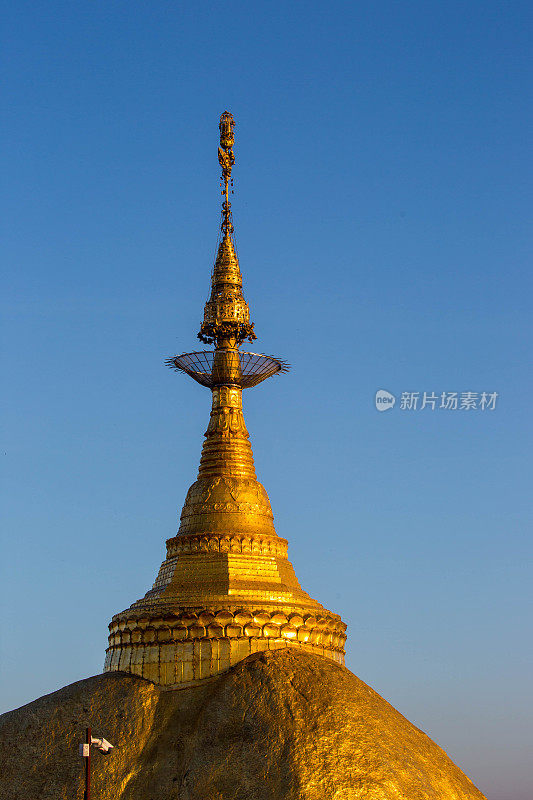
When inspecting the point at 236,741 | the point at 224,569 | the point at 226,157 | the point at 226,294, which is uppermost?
the point at 226,157

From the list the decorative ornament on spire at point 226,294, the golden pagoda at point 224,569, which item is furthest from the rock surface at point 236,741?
the decorative ornament on spire at point 226,294

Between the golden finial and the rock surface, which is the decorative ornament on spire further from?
the rock surface

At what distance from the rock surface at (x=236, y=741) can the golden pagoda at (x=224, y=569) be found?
0.91 m

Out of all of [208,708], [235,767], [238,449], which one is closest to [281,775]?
[235,767]

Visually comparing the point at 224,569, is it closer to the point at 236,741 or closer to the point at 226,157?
the point at 236,741

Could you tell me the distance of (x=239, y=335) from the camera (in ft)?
162

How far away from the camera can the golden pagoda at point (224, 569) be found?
1640 inches

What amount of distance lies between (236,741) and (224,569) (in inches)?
283

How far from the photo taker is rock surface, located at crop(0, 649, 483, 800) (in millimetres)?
36844

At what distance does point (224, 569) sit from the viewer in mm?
43562

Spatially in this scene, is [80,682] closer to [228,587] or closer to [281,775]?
[228,587]

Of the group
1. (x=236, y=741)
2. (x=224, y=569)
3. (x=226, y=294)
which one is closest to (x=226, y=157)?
(x=226, y=294)

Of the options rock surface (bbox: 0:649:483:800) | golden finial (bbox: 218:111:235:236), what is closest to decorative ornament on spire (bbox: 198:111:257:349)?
golden finial (bbox: 218:111:235:236)

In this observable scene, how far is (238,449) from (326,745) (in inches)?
537
